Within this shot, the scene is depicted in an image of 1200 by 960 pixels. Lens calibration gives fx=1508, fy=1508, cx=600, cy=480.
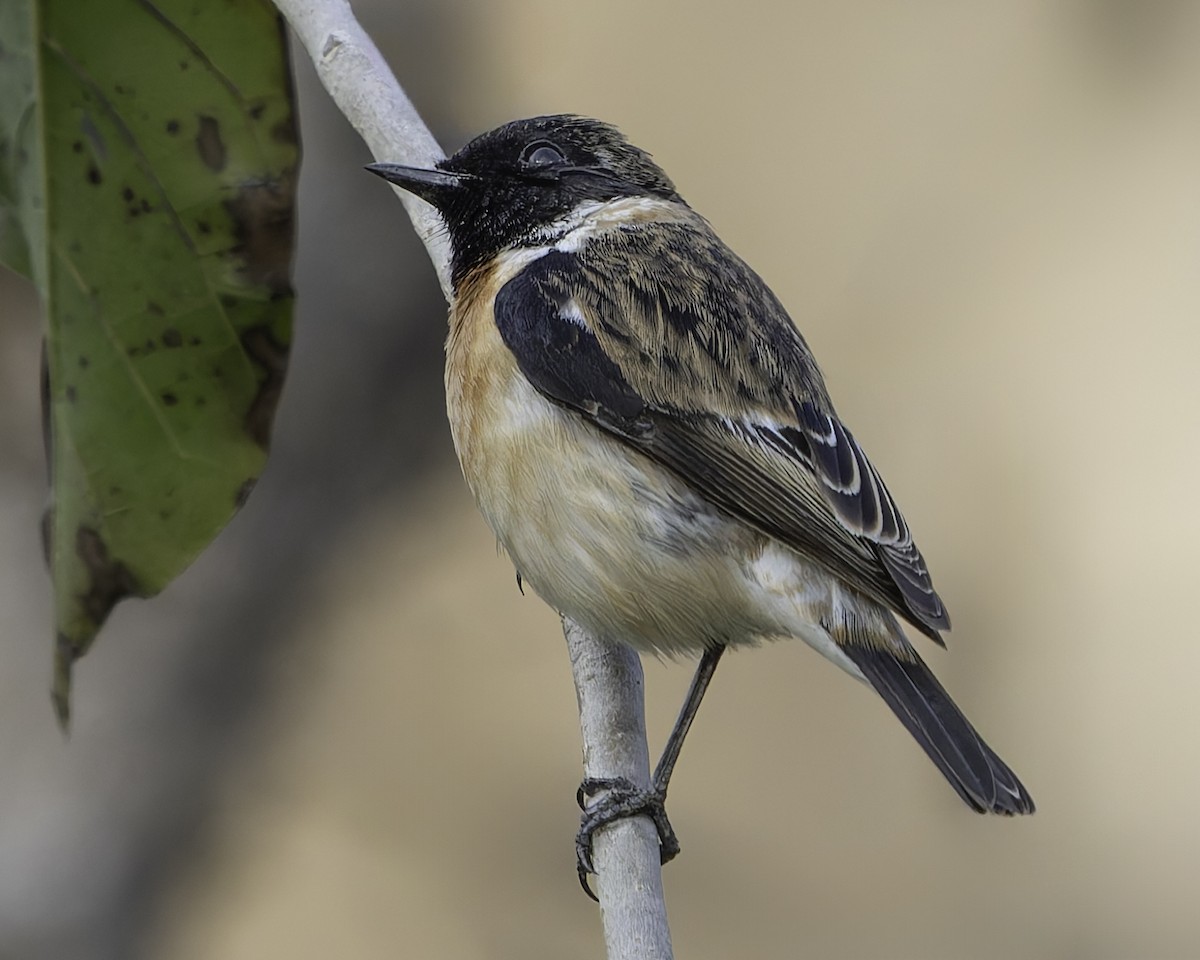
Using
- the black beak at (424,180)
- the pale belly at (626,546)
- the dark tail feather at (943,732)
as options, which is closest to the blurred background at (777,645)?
the black beak at (424,180)

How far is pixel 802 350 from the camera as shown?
13.0ft

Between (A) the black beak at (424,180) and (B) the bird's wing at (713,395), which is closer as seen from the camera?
(B) the bird's wing at (713,395)

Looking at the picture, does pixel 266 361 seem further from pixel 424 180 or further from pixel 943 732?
pixel 943 732

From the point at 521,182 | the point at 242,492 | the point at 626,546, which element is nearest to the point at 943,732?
the point at 626,546

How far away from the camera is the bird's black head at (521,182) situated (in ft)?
13.2

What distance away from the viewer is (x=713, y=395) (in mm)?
3604

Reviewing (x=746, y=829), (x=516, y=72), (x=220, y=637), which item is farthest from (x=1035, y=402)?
(x=220, y=637)

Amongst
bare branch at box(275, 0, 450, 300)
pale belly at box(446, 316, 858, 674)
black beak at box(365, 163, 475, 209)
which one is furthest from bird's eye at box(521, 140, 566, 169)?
pale belly at box(446, 316, 858, 674)

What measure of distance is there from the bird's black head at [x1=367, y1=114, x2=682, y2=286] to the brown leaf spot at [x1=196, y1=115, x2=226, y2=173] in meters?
1.01

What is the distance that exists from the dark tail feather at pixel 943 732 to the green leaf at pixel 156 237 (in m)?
1.47

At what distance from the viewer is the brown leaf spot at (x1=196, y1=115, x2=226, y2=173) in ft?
9.51

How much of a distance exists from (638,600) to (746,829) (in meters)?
2.96

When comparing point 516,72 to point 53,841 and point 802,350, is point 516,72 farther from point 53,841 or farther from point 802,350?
point 53,841

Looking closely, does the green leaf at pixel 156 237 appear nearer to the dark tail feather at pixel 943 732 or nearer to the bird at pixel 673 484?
the bird at pixel 673 484
